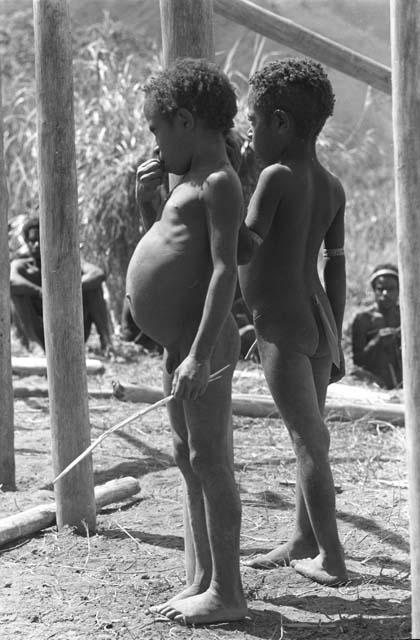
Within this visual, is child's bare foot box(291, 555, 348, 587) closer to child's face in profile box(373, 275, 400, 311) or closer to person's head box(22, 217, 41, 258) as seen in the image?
child's face in profile box(373, 275, 400, 311)

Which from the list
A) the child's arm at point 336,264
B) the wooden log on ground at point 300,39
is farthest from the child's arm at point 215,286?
the wooden log on ground at point 300,39

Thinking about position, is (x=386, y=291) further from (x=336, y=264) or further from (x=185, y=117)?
(x=185, y=117)

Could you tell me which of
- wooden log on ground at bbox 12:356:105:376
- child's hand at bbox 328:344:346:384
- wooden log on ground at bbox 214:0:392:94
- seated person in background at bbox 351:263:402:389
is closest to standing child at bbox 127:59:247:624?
child's hand at bbox 328:344:346:384

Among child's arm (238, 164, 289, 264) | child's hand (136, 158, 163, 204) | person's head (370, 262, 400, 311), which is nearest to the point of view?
child's hand (136, 158, 163, 204)

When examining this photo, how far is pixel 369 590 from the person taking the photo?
364 centimetres

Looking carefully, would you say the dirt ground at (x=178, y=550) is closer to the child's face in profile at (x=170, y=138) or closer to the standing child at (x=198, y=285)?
the standing child at (x=198, y=285)

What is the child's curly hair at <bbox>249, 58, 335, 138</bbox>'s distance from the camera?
3471 mm

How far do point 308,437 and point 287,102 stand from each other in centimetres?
112

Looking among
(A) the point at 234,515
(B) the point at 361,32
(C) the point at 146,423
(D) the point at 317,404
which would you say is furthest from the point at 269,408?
(B) the point at 361,32

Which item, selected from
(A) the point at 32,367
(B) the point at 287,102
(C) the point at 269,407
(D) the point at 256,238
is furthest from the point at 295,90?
(A) the point at 32,367

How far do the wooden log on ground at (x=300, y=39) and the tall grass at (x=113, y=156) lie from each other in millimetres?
3223

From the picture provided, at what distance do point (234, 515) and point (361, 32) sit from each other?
1945cm

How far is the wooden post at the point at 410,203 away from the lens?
2.41 m

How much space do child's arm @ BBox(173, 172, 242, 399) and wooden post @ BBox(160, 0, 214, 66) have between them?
2.19 ft
